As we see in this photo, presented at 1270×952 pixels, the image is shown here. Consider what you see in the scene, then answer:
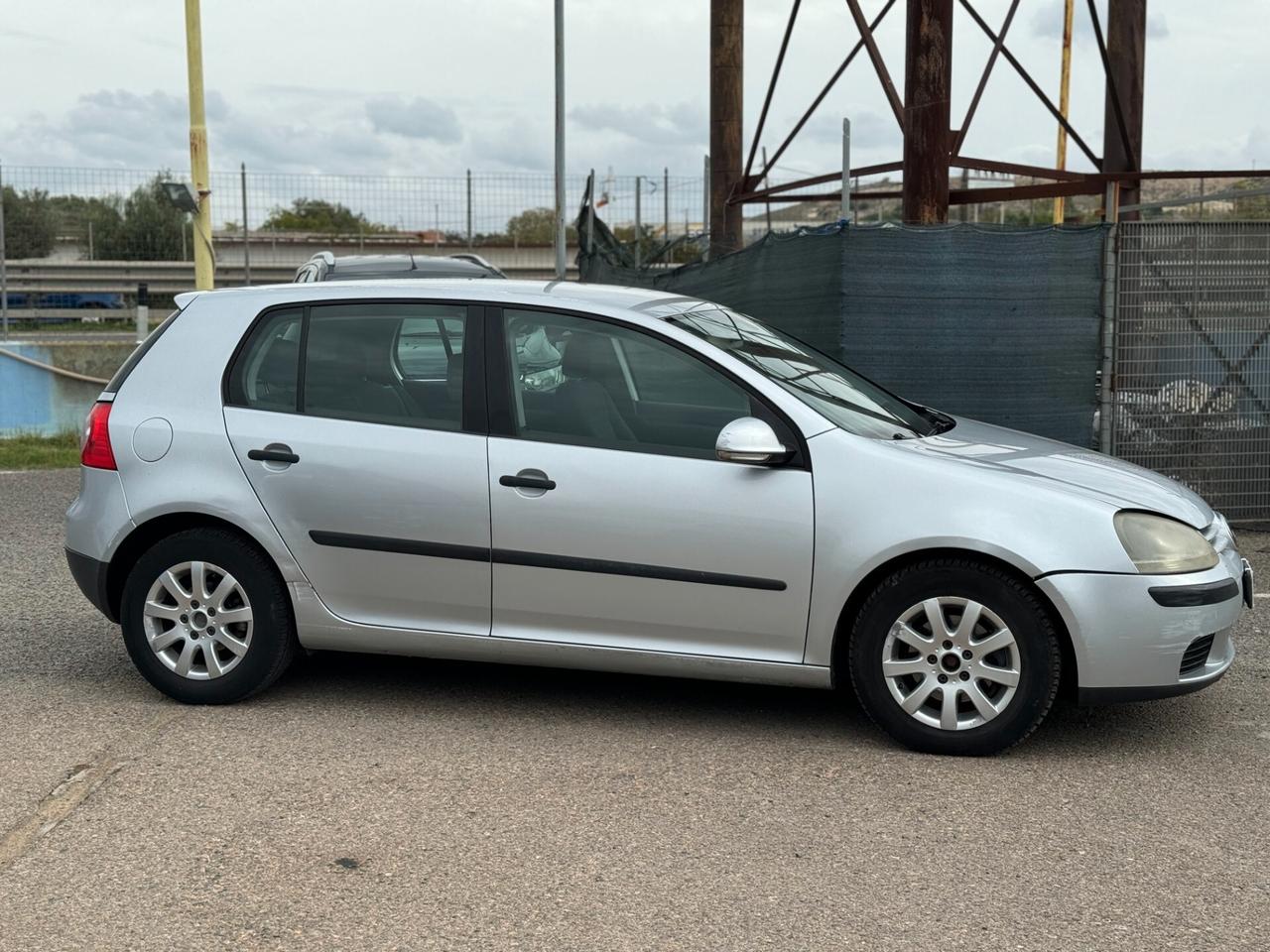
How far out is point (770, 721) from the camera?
5.13 metres

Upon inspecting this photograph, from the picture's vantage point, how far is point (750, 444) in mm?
4652

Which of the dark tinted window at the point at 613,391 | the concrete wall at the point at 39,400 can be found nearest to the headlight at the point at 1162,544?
the dark tinted window at the point at 613,391

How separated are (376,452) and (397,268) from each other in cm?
616

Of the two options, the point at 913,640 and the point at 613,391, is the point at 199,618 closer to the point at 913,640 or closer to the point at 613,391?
the point at 613,391

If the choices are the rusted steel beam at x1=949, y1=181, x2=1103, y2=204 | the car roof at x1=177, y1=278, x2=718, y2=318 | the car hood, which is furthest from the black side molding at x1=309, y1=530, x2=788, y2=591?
the rusted steel beam at x1=949, y1=181, x2=1103, y2=204

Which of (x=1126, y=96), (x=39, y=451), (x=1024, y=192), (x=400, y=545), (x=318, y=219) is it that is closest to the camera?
(x=400, y=545)

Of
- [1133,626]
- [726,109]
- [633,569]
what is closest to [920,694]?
[1133,626]

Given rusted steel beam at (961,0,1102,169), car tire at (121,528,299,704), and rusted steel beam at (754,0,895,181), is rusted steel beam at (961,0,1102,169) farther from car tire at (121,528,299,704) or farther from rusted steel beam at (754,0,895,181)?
car tire at (121,528,299,704)

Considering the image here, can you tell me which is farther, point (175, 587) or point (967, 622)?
point (175, 587)

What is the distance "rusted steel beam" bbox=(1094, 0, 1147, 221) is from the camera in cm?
1157

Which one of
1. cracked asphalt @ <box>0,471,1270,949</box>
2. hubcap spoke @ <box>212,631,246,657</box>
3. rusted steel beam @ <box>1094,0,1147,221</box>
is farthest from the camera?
rusted steel beam @ <box>1094,0,1147,221</box>

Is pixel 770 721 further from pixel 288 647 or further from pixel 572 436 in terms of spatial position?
pixel 288 647

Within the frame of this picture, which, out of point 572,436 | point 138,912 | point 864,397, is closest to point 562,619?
point 572,436

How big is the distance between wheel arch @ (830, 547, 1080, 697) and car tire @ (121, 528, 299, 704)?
197 cm
